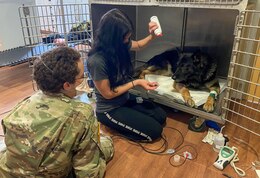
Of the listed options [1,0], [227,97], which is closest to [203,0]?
[227,97]

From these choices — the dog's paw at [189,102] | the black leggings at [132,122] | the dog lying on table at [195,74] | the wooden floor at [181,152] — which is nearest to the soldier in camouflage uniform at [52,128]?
the wooden floor at [181,152]

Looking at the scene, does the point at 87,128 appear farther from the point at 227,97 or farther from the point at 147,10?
the point at 147,10

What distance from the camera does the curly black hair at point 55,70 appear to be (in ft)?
3.18

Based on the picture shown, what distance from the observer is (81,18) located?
2.24m

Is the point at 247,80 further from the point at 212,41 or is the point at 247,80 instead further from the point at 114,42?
the point at 114,42

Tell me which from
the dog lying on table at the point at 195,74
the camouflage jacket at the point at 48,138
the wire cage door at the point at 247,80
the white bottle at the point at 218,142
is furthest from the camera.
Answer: the dog lying on table at the point at 195,74

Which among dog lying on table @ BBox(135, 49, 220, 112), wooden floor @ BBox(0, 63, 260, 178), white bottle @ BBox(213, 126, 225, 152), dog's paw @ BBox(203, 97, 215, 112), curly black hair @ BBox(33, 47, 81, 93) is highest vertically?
curly black hair @ BBox(33, 47, 81, 93)

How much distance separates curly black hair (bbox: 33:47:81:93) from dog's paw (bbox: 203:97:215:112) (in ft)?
3.13

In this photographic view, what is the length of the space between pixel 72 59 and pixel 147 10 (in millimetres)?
1587

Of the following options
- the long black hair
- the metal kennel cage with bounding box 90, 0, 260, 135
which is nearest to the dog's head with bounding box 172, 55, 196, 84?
the metal kennel cage with bounding box 90, 0, 260, 135

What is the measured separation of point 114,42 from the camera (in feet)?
4.53

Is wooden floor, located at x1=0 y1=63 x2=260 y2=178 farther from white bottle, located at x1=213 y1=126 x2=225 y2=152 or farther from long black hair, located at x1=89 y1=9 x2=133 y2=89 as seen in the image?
long black hair, located at x1=89 y1=9 x2=133 y2=89

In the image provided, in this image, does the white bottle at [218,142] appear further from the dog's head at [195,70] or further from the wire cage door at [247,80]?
the dog's head at [195,70]

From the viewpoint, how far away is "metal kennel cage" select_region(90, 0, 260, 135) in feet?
4.97
